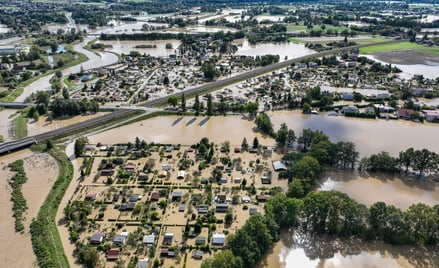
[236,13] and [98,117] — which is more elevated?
[236,13]

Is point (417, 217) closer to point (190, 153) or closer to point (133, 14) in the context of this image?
point (190, 153)

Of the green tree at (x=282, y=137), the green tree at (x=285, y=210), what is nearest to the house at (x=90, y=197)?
the green tree at (x=285, y=210)

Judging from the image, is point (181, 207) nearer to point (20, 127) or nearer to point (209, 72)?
Result: point (20, 127)

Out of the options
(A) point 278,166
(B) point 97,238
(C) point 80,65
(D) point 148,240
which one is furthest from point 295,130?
(C) point 80,65

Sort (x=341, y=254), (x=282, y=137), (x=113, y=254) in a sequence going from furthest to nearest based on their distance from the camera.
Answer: (x=282, y=137) → (x=341, y=254) → (x=113, y=254)

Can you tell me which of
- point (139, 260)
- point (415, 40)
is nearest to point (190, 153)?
point (139, 260)
